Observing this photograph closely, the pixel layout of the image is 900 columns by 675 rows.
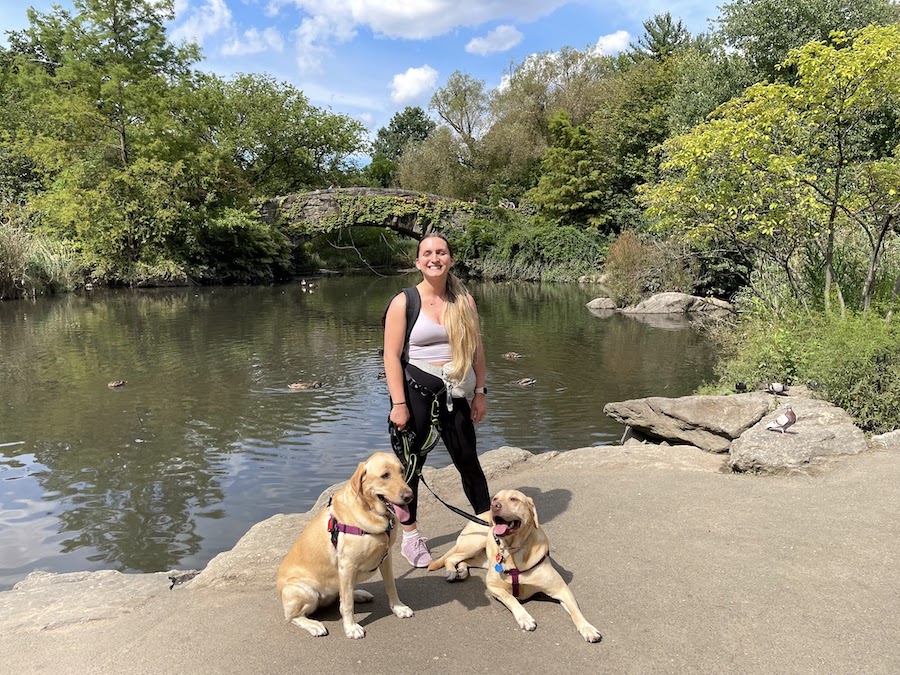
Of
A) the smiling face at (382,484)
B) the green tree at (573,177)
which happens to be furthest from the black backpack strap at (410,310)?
the green tree at (573,177)

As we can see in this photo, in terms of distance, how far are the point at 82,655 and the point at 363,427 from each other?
6.03m

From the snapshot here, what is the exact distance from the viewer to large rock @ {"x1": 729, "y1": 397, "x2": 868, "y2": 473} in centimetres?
563

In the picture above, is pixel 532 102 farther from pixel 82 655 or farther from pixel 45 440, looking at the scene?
pixel 82 655

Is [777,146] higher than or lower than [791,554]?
higher

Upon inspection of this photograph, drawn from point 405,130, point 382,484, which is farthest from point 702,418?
point 405,130

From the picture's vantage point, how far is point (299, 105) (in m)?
41.7

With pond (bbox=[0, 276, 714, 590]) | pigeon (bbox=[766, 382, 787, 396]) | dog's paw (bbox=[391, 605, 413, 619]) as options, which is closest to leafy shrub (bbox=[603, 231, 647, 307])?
pond (bbox=[0, 276, 714, 590])

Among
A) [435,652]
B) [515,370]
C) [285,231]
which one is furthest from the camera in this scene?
[285,231]

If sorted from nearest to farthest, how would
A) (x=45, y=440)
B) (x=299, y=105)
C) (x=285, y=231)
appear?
(x=45, y=440), (x=285, y=231), (x=299, y=105)

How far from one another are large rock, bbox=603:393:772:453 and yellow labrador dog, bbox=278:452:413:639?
4.54 metres

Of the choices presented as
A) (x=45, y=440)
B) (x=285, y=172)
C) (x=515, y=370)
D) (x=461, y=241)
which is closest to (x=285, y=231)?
(x=285, y=172)

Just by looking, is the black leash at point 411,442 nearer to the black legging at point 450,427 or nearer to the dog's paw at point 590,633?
the black legging at point 450,427

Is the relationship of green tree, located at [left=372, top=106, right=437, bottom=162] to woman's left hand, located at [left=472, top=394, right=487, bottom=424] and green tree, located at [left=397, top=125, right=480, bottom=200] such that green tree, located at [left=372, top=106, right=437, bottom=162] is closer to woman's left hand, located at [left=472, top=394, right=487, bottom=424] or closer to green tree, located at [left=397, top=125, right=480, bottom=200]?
green tree, located at [left=397, top=125, right=480, bottom=200]

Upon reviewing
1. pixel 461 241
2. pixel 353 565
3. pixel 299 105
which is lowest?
pixel 353 565
